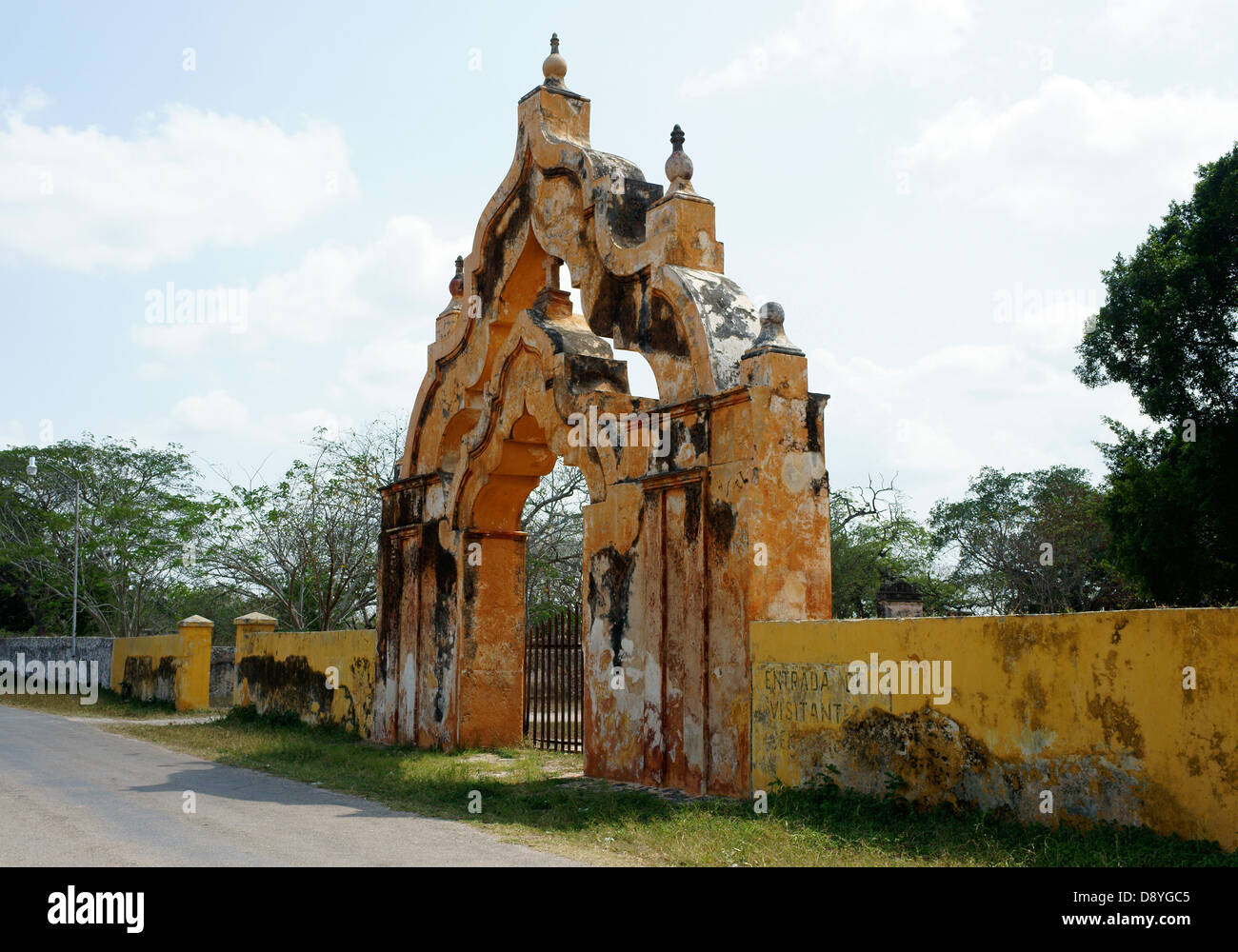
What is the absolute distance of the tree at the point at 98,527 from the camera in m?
31.8

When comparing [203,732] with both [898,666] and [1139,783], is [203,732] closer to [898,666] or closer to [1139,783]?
[898,666]

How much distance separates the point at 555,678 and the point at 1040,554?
1991 cm

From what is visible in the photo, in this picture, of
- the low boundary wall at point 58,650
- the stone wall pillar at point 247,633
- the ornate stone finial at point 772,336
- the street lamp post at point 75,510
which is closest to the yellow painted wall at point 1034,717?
the ornate stone finial at point 772,336

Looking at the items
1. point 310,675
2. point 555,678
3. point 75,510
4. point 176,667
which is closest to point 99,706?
point 176,667

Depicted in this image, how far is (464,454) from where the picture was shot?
44.8ft

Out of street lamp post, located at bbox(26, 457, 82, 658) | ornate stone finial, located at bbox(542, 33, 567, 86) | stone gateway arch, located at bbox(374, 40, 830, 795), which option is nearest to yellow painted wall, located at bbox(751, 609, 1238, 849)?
stone gateway arch, located at bbox(374, 40, 830, 795)

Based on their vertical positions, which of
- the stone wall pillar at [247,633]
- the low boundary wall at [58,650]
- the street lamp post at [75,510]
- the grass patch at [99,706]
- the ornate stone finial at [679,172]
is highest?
the ornate stone finial at [679,172]

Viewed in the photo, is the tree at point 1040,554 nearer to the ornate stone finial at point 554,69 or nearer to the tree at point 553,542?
the tree at point 553,542

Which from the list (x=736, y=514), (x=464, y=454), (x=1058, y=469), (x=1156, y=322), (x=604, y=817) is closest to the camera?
(x=604, y=817)

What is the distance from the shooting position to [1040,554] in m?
29.5

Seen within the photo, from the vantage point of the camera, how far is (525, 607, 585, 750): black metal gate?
1339 cm

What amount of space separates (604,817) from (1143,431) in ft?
52.8

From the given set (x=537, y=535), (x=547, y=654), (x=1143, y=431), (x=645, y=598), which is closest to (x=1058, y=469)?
(x=1143, y=431)

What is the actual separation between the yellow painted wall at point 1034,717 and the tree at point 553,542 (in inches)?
682
